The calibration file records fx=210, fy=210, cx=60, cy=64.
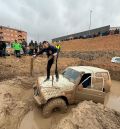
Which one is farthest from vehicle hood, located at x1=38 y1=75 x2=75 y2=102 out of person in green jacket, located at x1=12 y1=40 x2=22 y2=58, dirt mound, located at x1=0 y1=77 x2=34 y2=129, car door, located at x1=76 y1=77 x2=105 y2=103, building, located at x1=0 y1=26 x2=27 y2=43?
building, located at x1=0 y1=26 x2=27 y2=43

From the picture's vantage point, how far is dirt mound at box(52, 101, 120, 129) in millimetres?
6473

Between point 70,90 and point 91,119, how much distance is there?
7.45 ft

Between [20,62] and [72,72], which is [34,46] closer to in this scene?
[20,62]

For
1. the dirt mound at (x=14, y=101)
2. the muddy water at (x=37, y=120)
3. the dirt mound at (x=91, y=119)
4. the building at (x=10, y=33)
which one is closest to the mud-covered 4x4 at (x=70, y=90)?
the muddy water at (x=37, y=120)

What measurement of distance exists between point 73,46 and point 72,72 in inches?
930

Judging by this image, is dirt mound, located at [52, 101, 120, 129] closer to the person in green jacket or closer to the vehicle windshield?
the vehicle windshield

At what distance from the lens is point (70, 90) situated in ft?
29.4

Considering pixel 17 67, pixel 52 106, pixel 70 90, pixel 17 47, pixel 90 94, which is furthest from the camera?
pixel 17 47

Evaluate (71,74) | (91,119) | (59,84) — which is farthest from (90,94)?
(91,119)

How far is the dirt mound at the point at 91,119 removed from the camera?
647 cm

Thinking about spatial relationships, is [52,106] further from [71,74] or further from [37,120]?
[71,74]

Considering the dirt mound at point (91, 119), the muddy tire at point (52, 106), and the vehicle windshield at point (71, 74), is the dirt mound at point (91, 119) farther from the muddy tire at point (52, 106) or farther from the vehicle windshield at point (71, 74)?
the vehicle windshield at point (71, 74)

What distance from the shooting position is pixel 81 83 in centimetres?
927

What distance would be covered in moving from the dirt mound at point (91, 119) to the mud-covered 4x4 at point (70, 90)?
3.41 ft
